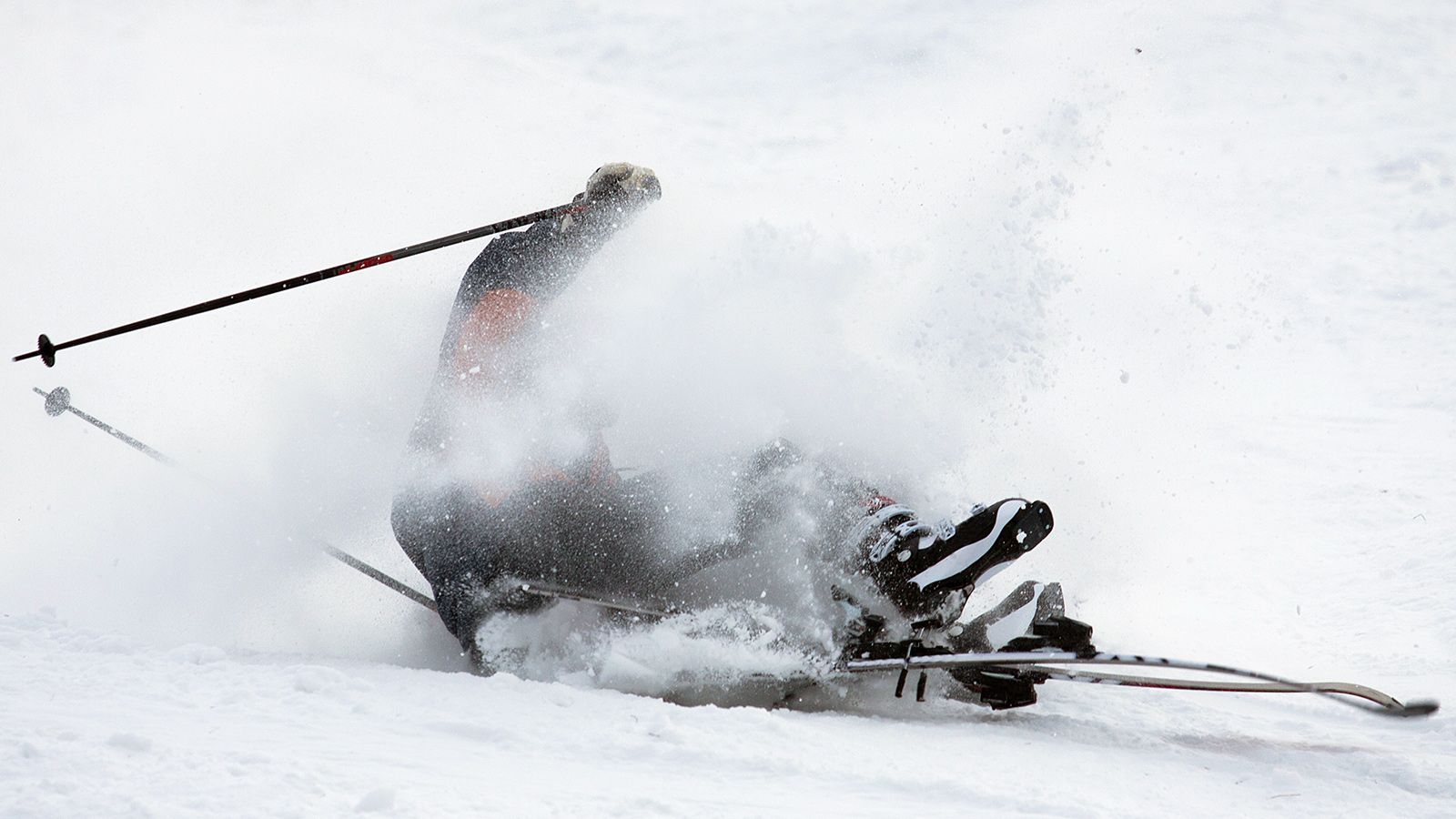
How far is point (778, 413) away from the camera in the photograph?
4.28 metres

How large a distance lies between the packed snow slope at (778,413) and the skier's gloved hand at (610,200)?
6.6 inches

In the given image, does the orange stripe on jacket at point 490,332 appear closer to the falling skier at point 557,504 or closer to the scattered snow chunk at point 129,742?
the falling skier at point 557,504

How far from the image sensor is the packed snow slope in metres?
2.71

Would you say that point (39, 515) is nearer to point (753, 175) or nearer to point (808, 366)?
point (808, 366)

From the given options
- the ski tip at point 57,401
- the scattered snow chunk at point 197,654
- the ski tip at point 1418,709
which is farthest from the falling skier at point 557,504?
the ski tip at point 57,401

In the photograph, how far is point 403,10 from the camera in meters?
14.3

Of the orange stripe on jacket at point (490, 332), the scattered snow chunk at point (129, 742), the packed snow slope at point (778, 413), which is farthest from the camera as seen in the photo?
the orange stripe on jacket at point (490, 332)

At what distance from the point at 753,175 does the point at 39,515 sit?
23.2ft

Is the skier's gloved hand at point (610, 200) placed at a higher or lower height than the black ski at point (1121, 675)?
higher

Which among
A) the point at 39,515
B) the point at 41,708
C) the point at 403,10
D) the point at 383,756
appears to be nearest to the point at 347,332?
the point at 39,515

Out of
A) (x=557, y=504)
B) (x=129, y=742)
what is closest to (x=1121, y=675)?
(x=557, y=504)

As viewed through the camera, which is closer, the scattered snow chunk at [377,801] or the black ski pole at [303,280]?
the scattered snow chunk at [377,801]

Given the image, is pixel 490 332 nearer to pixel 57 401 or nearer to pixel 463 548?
pixel 463 548

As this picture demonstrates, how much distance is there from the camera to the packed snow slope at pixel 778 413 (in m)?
2.71
